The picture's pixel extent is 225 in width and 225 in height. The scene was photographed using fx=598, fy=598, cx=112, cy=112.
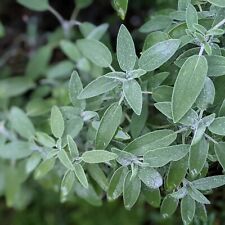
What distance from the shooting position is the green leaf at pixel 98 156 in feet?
2.98

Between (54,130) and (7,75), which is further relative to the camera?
(7,75)

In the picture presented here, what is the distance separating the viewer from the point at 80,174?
945 mm

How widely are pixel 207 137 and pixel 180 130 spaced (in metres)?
0.04

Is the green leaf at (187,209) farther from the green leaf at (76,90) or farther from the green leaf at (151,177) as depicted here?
the green leaf at (76,90)

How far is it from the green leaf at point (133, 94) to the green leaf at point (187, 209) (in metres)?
0.18

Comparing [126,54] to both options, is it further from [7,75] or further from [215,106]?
[7,75]

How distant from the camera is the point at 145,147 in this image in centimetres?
94

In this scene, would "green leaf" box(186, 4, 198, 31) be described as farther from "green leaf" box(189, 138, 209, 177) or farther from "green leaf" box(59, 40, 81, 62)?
"green leaf" box(59, 40, 81, 62)

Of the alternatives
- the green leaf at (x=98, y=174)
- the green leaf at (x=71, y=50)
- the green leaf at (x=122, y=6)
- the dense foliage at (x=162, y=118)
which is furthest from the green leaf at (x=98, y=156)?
the green leaf at (x=71, y=50)

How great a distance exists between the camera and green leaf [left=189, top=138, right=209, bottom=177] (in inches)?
35.2

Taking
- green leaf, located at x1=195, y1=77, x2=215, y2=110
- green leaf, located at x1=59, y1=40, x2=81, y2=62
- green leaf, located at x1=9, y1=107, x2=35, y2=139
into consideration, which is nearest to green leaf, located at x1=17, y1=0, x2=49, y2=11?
green leaf, located at x1=59, y1=40, x2=81, y2=62

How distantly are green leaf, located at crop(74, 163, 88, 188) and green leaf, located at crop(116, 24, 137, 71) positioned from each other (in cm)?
17

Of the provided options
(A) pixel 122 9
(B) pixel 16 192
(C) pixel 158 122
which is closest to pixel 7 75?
(B) pixel 16 192

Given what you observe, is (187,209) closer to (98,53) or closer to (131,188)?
(131,188)
